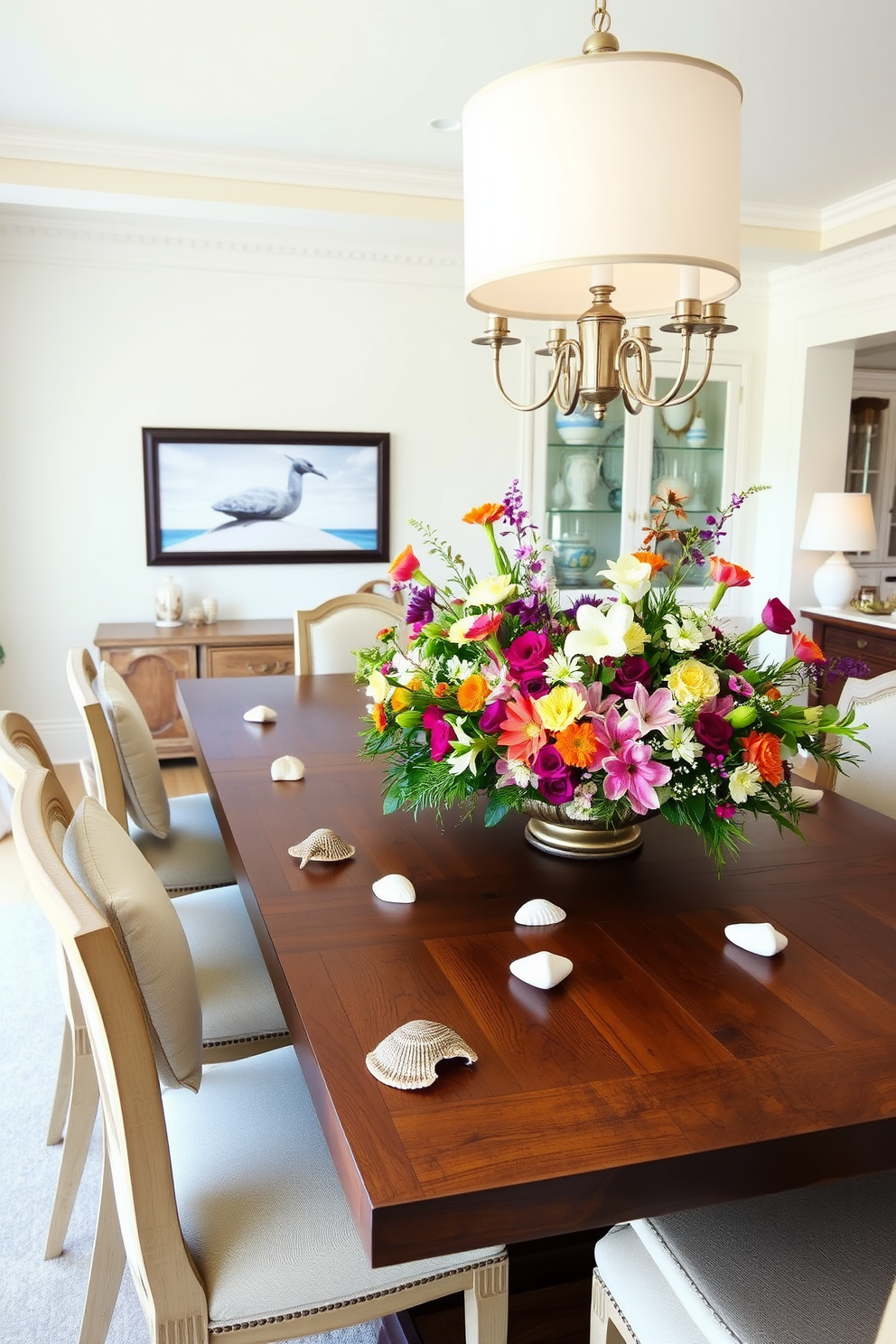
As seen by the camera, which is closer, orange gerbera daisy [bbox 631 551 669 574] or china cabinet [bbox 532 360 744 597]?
orange gerbera daisy [bbox 631 551 669 574]

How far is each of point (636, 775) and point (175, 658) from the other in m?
3.63

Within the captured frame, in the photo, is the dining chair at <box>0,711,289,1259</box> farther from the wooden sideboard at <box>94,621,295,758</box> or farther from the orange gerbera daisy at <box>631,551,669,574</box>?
the wooden sideboard at <box>94,621,295,758</box>

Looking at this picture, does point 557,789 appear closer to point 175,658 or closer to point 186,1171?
point 186,1171

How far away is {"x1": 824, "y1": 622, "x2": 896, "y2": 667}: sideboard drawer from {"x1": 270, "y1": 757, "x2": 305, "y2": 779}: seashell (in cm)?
356

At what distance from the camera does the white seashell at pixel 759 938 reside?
1.27 meters

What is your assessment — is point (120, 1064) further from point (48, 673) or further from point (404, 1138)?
point (48, 673)

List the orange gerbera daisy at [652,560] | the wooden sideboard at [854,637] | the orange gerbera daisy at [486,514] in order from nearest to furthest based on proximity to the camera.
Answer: the orange gerbera daisy at [652,560]
the orange gerbera daisy at [486,514]
the wooden sideboard at [854,637]

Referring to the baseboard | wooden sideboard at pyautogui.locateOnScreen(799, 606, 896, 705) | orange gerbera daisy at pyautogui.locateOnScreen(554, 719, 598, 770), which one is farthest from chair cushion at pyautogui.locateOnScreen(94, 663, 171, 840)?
wooden sideboard at pyautogui.locateOnScreen(799, 606, 896, 705)

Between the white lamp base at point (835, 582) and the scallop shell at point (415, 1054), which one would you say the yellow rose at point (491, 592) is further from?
the white lamp base at point (835, 582)

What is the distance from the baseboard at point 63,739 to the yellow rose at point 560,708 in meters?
4.11

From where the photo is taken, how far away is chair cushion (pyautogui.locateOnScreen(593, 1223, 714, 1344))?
1.09 meters

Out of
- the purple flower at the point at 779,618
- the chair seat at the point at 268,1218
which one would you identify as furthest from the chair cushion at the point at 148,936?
the purple flower at the point at 779,618

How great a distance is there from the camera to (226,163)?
400 centimetres

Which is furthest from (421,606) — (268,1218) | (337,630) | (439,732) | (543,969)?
(337,630)
